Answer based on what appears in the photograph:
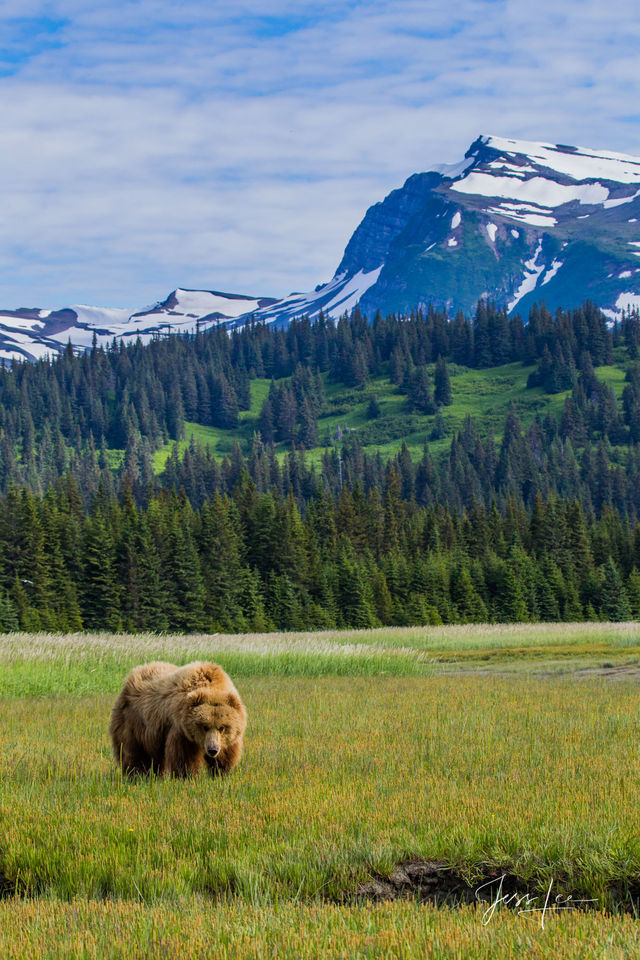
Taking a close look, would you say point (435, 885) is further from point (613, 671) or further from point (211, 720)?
point (613, 671)

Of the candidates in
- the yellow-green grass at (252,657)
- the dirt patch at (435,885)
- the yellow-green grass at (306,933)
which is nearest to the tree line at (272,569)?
the yellow-green grass at (252,657)

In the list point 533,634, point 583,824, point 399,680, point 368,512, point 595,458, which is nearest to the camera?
point 583,824

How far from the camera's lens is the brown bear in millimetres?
10383

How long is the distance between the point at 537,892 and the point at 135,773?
568cm

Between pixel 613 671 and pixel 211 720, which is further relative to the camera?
pixel 613 671

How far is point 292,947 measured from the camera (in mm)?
5945

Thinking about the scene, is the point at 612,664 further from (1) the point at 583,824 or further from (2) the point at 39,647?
(1) the point at 583,824

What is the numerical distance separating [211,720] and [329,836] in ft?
7.90

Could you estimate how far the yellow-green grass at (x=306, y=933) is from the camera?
19.0ft

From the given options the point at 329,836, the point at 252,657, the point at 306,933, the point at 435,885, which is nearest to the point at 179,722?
the point at 329,836

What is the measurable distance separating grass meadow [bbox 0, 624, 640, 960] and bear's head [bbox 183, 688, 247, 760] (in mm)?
494

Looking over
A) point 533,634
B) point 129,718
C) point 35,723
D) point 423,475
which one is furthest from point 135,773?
point 423,475

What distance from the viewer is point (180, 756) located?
35.0 feet
